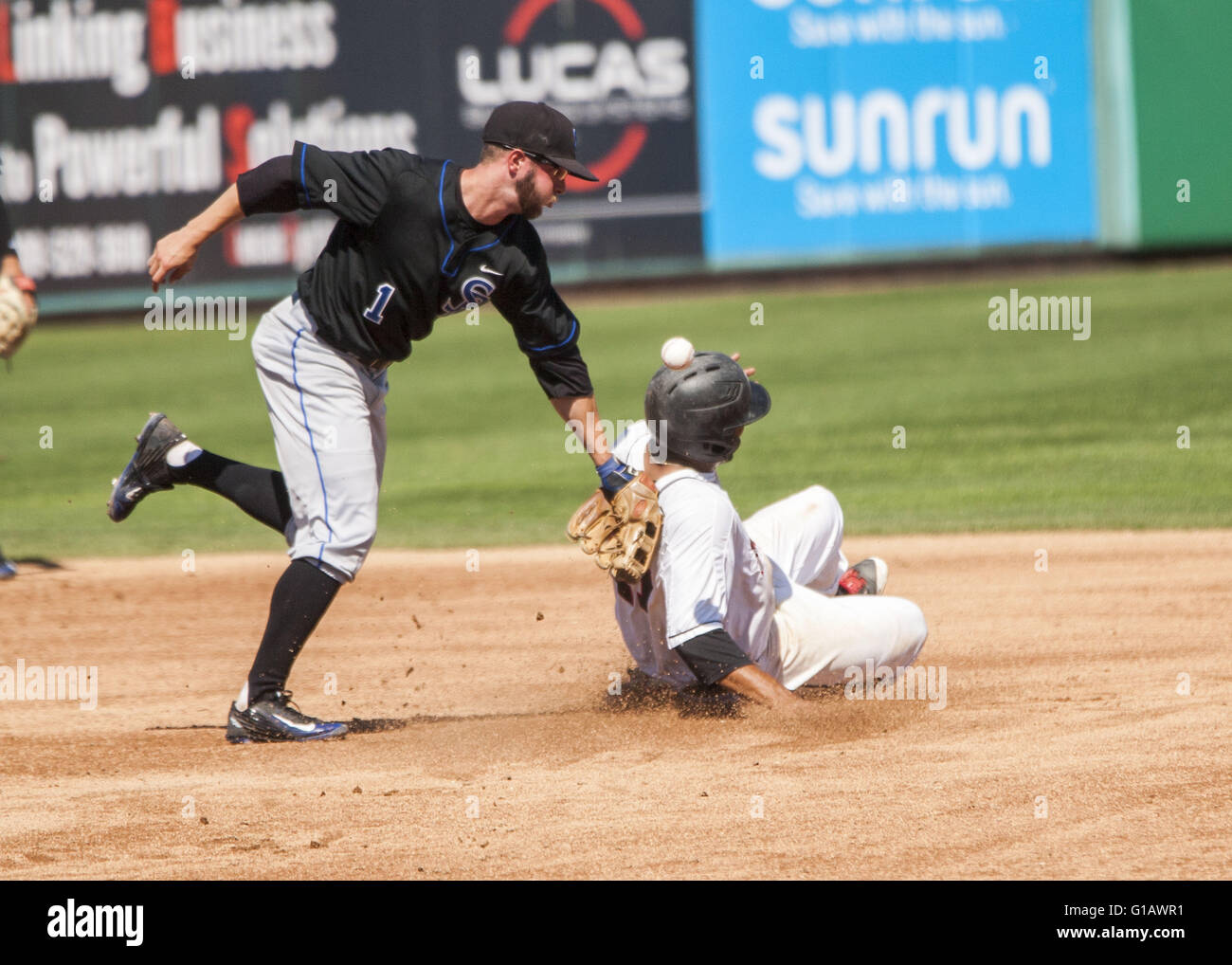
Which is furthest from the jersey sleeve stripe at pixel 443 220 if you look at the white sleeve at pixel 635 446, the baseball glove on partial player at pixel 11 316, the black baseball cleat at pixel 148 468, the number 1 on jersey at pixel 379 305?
the baseball glove on partial player at pixel 11 316

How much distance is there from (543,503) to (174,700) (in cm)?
408

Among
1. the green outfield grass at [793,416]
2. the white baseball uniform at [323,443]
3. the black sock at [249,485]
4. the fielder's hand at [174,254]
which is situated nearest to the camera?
the fielder's hand at [174,254]

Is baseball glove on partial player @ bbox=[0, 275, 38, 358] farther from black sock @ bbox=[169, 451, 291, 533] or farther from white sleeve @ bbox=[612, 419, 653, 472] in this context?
white sleeve @ bbox=[612, 419, 653, 472]

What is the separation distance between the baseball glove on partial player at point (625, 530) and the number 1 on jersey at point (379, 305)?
0.82 meters

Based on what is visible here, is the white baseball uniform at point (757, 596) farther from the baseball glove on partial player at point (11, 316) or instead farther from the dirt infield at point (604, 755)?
the baseball glove on partial player at point (11, 316)

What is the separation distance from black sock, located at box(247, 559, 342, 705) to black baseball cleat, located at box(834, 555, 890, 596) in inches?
75.0

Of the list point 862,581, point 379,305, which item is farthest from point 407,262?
point 862,581

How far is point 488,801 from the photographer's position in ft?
13.5

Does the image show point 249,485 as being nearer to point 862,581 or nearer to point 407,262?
point 407,262

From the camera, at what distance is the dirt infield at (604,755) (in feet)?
12.0

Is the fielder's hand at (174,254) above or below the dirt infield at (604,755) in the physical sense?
above

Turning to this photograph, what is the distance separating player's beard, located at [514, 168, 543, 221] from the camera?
4.46 meters

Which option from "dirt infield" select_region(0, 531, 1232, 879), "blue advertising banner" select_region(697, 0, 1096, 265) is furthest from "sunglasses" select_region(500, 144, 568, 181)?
"blue advertising banner" select_region(697, 0, 1096, 265)

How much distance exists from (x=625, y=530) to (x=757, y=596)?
1.70ft
